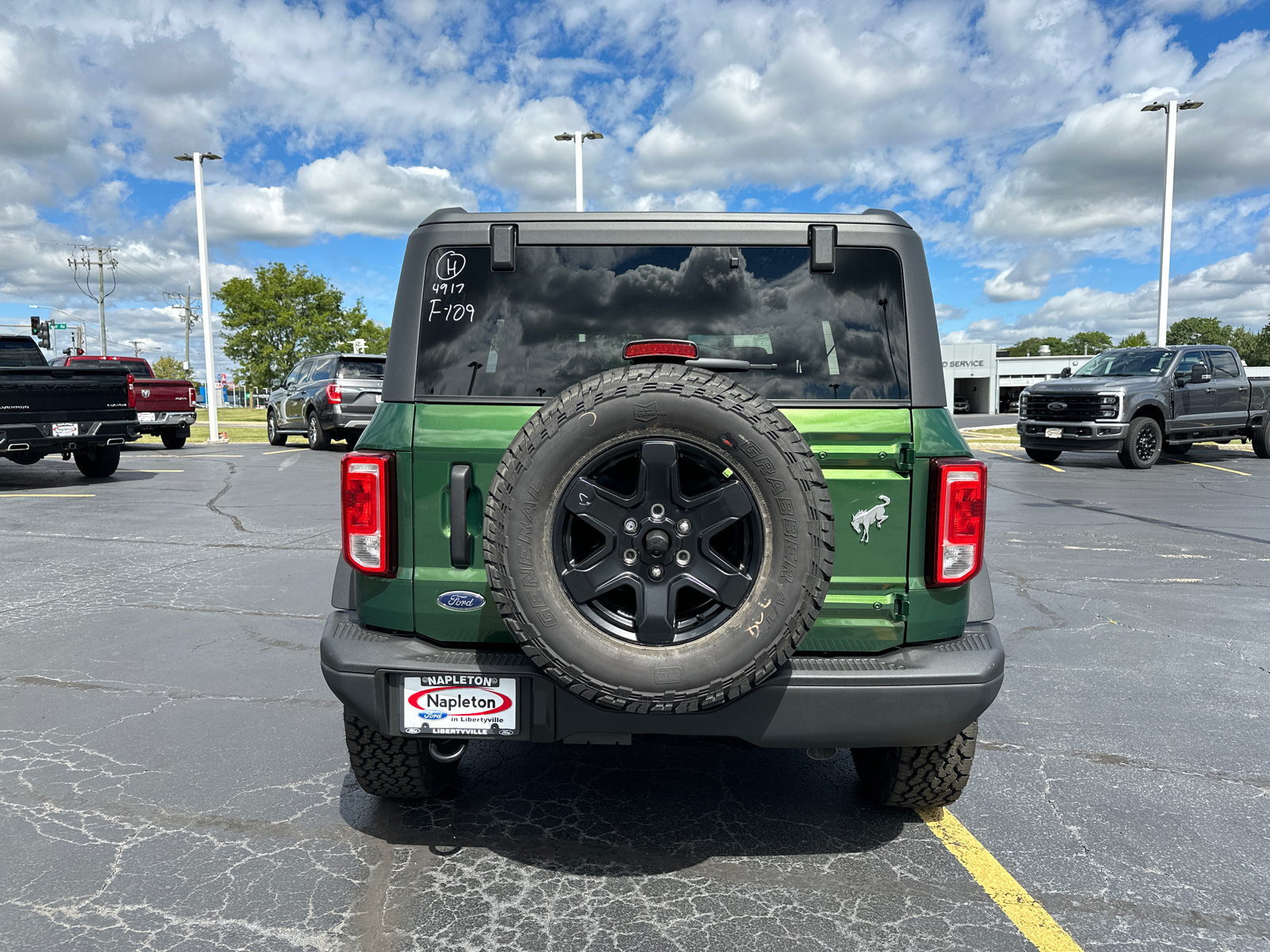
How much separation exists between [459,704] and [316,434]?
16.5m

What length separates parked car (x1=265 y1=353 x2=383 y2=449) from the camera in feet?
56.8

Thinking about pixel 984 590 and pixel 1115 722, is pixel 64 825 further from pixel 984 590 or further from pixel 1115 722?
pixel 1115 722

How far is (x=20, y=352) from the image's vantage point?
46.2ft

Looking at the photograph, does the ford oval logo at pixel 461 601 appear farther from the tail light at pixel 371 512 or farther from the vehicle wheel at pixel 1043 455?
the vehicle wheel at pixel 1043 455

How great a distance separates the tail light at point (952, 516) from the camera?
8.88 feet

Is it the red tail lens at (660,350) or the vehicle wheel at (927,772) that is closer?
the red tail lens at (660,350)

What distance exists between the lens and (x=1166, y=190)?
25.8 meters

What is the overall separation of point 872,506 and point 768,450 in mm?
500

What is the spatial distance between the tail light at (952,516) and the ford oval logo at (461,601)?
4.50 feet

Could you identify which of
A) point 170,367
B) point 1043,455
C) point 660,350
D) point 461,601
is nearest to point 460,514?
point 461,601

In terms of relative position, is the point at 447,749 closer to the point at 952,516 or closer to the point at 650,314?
the point at 650,314

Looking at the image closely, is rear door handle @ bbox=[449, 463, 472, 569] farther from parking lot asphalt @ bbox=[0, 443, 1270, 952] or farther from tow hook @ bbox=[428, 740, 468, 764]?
parking lot asphalt @ bbox=[0, 443, 1270, 952]

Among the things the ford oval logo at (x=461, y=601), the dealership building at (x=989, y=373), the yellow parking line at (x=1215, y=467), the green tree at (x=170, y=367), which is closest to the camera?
the ford oval logo at (x=461, y=601)

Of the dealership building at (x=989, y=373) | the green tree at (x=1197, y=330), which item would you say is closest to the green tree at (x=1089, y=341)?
the green tree at (x=1197, y=330)
